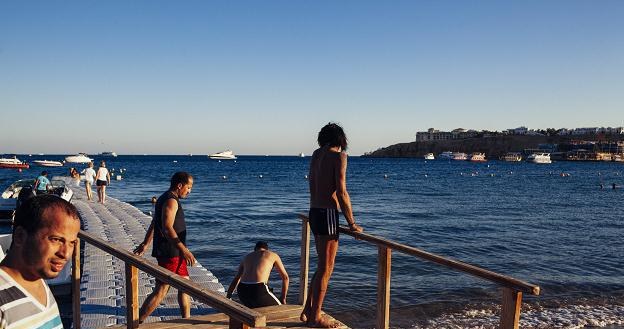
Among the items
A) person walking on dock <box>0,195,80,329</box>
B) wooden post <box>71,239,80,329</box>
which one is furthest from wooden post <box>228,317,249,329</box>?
wooden post <box>71,239,80,329</box>

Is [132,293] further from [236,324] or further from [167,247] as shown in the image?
[236,324]

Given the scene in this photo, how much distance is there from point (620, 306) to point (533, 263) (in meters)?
4.63

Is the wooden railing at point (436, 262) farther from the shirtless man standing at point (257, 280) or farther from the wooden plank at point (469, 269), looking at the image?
the shirtless man standing at point (257, 280)

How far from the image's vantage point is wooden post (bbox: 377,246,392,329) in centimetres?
523

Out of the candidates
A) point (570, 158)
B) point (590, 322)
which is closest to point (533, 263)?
point (590, 322)

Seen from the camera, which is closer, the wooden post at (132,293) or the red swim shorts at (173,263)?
the wooden post at (132,293)

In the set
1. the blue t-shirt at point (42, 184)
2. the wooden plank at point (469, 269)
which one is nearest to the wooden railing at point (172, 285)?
the wooden plank at point (469, 269)

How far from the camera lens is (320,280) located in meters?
4.91

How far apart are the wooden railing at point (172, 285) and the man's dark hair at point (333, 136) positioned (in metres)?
2.01

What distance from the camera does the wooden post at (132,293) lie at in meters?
4.35

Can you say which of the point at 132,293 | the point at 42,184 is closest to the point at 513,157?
the point at 42,184

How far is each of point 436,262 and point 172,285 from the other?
2468 millimetres

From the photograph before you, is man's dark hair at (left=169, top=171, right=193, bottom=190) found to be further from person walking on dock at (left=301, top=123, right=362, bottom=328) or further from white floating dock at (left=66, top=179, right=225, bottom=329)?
white floating dock at (left=66, top=179, right=225, bottom=329)

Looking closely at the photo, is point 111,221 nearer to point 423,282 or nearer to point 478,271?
point 423,282
